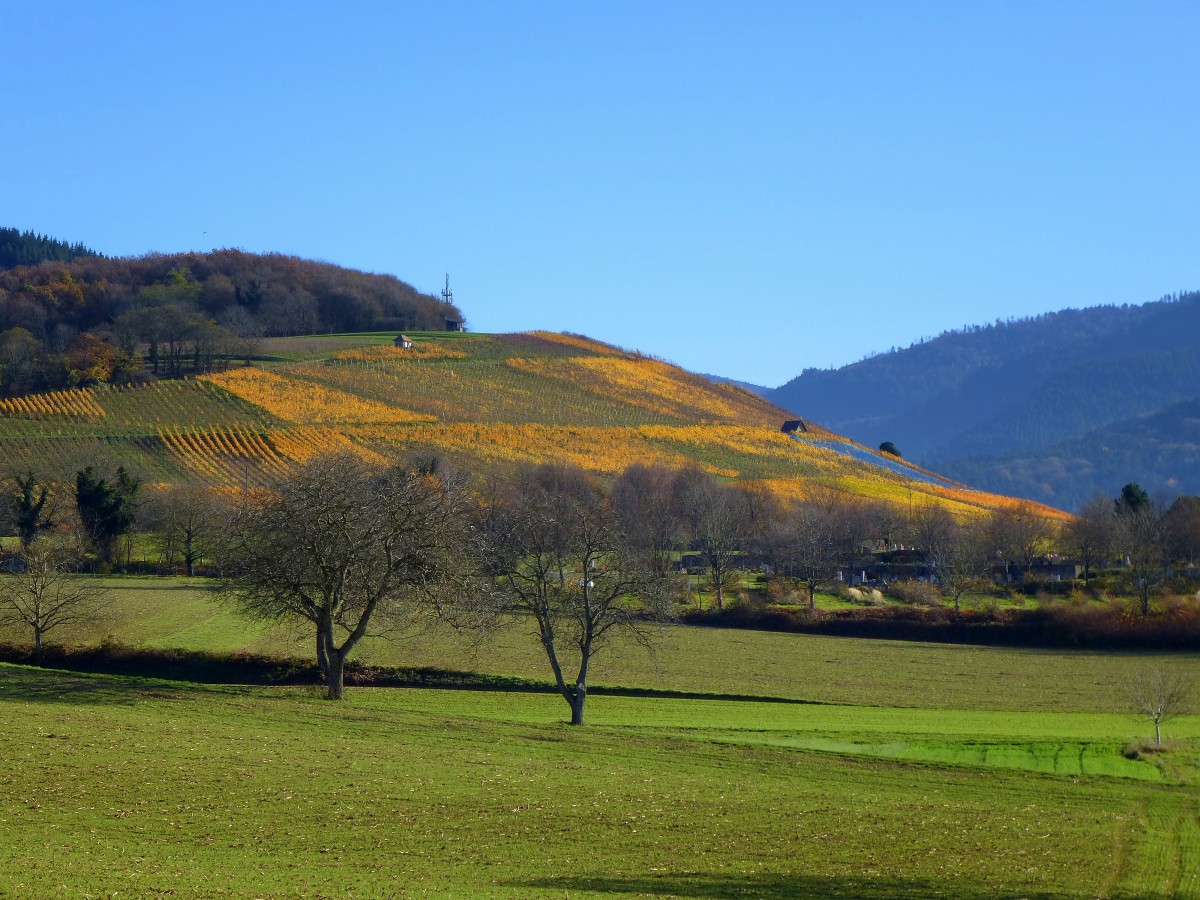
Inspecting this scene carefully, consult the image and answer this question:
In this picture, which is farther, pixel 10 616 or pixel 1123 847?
pixel 10 616

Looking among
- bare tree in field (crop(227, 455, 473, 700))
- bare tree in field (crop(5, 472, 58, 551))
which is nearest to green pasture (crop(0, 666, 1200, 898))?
bare tree in field (crop(227, 455, 473, 700))

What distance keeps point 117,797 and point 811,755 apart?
1920 centimetres

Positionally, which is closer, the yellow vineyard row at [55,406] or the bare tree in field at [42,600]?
the bare tree in field at [42,600]

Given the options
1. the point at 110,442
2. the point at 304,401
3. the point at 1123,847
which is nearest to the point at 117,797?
the point at 1123,847

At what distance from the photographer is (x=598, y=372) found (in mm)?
179875

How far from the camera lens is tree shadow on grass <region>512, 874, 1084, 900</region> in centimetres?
2105

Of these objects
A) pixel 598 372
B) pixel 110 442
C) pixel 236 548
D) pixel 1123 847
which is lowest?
pixel 1123 847

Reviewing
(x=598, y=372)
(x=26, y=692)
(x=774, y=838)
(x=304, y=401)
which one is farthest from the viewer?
(x=598, y=372)

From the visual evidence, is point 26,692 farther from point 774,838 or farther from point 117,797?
point 774,838

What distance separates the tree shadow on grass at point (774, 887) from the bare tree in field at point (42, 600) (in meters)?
37.7

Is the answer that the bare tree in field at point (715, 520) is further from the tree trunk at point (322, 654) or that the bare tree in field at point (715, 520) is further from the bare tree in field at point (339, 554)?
the bare tree in field at point (339, 554)

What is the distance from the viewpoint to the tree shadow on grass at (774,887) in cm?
2105

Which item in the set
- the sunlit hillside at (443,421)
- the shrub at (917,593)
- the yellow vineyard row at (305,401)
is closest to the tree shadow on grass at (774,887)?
the shrub at (917,593)

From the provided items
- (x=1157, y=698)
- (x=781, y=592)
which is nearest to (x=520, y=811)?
(x=1157, y=698)
